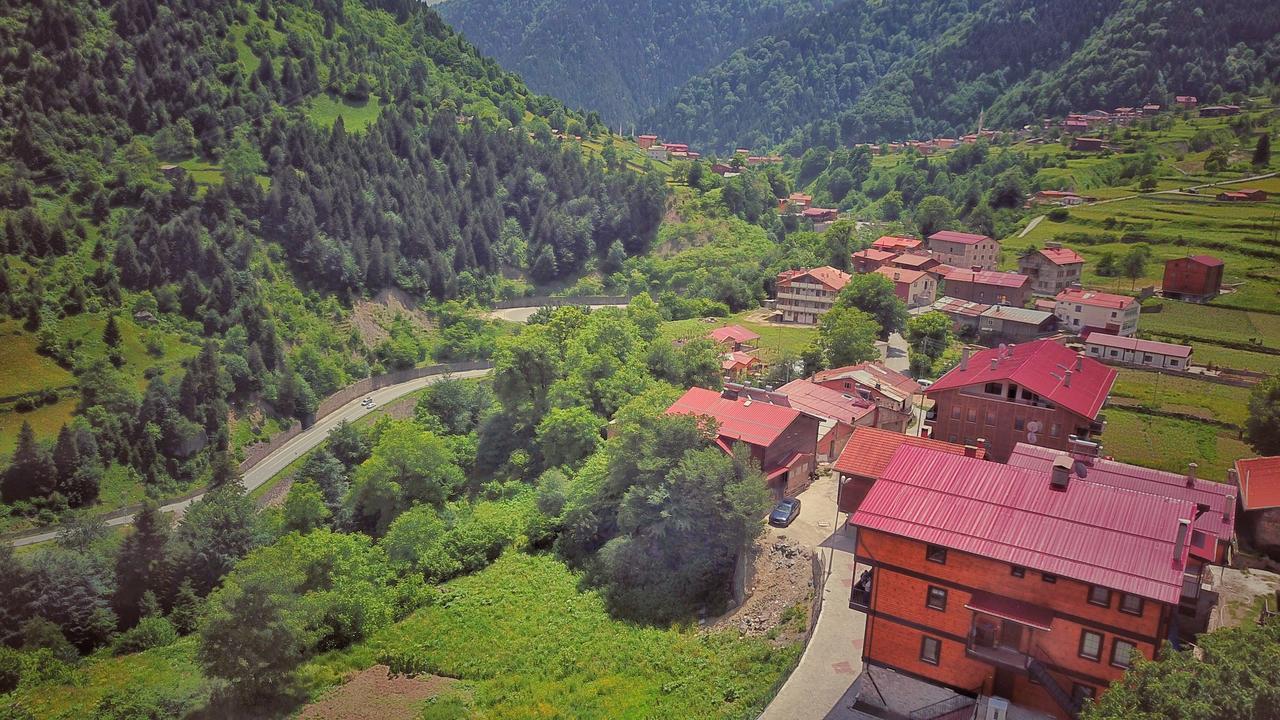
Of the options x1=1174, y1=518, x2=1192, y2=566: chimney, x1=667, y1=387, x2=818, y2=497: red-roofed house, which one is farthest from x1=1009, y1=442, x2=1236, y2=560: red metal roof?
x1=667, y1=387, x2=818, y2=497: red-roofed house

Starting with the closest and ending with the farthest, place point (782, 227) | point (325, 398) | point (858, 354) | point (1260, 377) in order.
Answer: point (1260, 377), point (858, 354), point (325, 398), point (782, 227)

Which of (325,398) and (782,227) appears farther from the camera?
(782,227)

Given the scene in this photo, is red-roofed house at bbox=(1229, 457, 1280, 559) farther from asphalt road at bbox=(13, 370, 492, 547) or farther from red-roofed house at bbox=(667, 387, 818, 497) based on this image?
A: asphalt road at bbox=(13, 370, 492, 547)

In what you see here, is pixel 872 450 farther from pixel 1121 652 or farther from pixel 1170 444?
pixel 1170 444

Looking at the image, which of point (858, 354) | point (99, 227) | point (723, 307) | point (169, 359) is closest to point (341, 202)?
point (99, 227)

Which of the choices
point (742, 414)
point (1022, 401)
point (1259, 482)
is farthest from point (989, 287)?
point (742, 414)

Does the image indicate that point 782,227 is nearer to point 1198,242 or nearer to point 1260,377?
point 1198,242

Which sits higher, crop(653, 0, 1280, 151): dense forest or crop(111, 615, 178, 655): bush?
crop(653, 0, 1280, 151): dense forest
